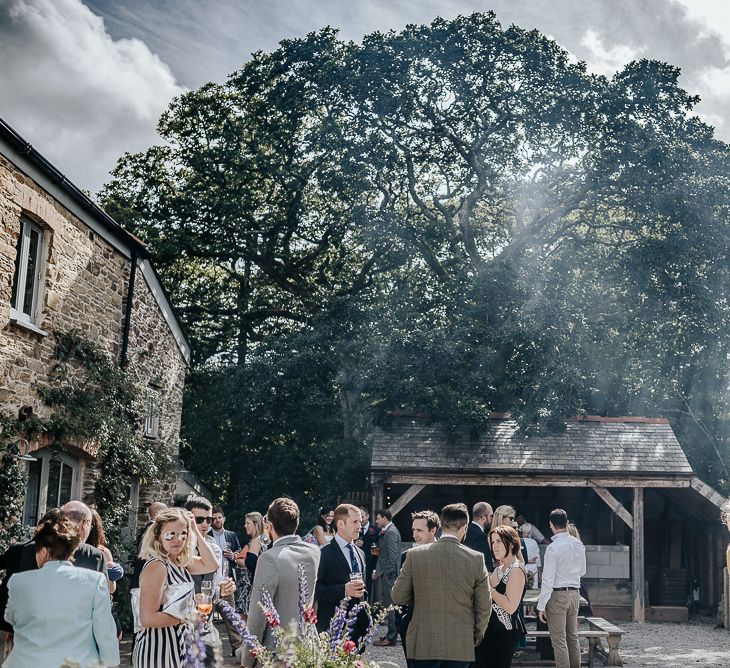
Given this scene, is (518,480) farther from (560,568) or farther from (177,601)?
(177,601)

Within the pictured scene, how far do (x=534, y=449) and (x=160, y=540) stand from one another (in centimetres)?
1366

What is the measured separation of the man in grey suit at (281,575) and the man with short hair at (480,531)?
4.04 m

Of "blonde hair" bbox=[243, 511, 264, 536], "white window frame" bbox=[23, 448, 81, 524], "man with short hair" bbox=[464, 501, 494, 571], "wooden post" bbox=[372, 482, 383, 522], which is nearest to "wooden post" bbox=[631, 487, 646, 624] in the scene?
"wooden post" bbox=[372, 482, 383, 522]

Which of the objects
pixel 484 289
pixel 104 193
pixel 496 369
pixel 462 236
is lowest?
pixel 496 369

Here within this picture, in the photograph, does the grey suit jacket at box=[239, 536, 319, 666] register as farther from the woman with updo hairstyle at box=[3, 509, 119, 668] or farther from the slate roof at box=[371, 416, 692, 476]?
the slate roof at box=[371, 416, 692, 476]

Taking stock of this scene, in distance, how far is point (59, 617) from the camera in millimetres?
4555

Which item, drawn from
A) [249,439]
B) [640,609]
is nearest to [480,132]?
[249,439]

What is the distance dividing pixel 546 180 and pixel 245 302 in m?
9.35

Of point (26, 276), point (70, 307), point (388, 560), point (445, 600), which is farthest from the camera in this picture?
point (388, 560)

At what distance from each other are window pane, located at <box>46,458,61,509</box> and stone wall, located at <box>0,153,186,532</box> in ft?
1.42

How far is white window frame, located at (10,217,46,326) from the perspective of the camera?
11.2 m

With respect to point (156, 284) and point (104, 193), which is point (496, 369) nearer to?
point (156, 284)

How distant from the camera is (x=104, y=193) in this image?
26.8 meters

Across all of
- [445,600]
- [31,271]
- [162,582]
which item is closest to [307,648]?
[162,582]
